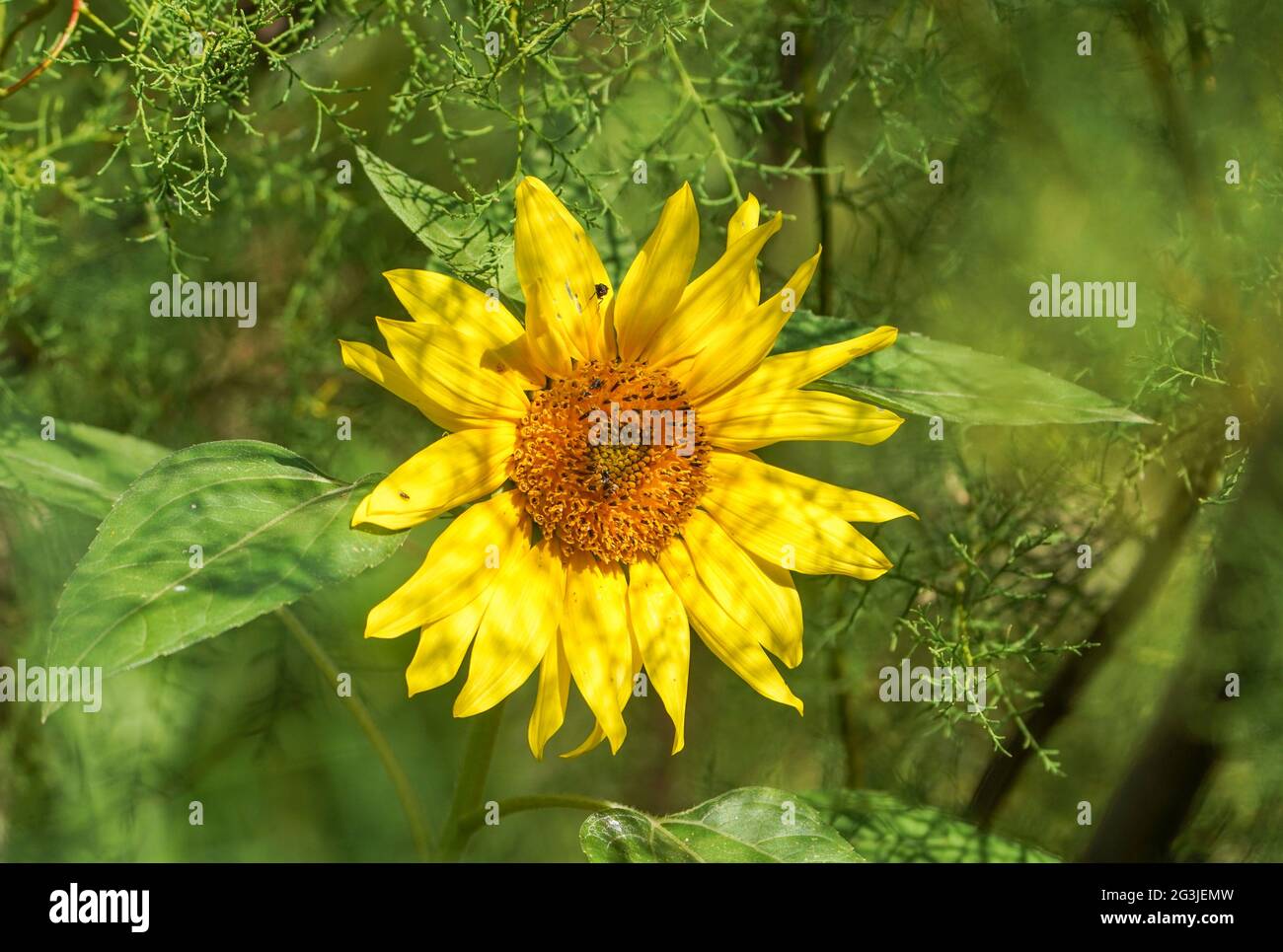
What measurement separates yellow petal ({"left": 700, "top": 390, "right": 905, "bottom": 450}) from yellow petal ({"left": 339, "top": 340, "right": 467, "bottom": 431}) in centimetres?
22

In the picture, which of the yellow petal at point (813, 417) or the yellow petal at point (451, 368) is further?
the yellow petal at point (813, 417)

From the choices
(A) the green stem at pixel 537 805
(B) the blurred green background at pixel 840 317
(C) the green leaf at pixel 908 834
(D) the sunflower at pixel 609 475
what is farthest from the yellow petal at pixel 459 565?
(C) the green leaf at pixel 908 834

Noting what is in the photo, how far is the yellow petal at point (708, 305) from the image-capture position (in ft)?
2.93

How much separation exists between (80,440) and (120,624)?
1.47 feet

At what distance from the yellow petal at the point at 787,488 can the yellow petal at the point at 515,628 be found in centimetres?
16

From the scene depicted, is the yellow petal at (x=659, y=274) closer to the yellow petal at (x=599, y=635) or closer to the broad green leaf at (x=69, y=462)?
the yellow petal at (x=599, y=635)

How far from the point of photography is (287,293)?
1554mm

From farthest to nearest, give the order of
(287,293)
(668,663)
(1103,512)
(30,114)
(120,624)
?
1. (287,293)
2. (30,114)
3. (1103,512)
4. (668,663)
5. (120,624)

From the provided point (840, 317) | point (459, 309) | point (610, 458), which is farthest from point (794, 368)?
point (840, 317)

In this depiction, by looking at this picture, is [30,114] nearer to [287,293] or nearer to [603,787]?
[287,293]

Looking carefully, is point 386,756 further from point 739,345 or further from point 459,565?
point 739,345
